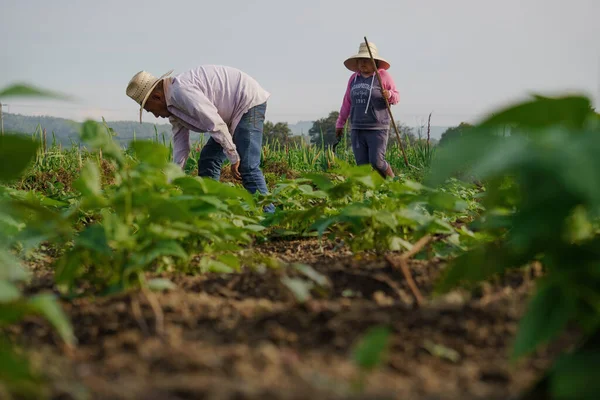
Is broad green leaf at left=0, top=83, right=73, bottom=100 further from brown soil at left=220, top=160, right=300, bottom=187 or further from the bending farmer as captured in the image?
brown soil at left=220, top=160, right=300, bottom=187

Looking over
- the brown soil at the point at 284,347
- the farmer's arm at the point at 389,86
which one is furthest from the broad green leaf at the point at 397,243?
the farmer's arm at the point at 389,86

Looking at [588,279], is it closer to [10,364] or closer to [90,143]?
[10,364]

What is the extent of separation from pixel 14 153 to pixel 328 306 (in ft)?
2.50

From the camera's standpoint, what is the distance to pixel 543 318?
0.93 m

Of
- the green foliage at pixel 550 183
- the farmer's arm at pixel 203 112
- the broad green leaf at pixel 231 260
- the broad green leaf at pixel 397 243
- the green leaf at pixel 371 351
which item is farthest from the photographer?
the farmer's arm at pixel 203 112

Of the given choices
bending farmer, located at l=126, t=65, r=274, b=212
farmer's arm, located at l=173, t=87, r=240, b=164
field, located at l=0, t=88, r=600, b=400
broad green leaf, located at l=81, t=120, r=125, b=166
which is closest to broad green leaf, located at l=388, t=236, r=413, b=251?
field, located at l=0, t=88, r=600, b=400

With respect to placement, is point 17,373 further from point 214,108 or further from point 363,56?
point 363,56

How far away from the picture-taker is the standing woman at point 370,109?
6375 millimetres

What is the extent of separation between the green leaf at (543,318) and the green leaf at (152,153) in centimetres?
102

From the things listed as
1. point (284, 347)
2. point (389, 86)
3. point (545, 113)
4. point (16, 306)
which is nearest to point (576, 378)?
point (545, 113)

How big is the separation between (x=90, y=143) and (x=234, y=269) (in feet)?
2.28

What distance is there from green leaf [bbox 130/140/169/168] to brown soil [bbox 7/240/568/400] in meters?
0.39

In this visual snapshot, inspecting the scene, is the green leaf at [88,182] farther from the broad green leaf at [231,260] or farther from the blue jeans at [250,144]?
the blue jeans at [250,144]

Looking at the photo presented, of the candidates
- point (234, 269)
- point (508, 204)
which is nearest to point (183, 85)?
point (234, 269)
